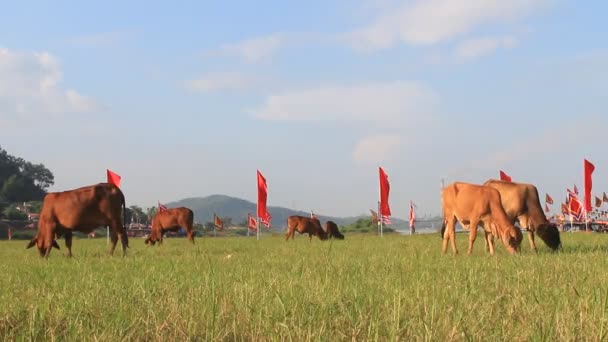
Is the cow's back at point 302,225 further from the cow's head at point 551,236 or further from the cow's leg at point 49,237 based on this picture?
the cow's head at point 551,236

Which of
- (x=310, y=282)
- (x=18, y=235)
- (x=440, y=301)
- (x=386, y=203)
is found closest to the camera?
(x=440, y=301)

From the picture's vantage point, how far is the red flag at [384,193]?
36.8m

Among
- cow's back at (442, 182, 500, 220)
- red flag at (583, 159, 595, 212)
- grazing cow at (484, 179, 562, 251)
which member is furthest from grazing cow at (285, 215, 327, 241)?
cow's back at (442, 182, 500, 220)

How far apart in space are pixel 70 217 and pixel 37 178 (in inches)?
4093

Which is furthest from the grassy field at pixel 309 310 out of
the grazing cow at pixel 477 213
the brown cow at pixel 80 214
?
the brown cow at pixel 80 214

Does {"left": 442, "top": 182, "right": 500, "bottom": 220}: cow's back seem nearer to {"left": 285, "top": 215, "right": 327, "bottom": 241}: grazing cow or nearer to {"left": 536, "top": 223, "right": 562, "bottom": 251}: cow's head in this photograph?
{"left": 536, "top": 223, "right": 562, "bottom": 251}: cow's head

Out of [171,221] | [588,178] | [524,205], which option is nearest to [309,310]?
[524,205]

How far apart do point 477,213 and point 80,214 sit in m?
8.86

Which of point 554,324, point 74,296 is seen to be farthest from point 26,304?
point 554,324

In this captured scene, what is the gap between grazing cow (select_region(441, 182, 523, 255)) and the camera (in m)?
12.7

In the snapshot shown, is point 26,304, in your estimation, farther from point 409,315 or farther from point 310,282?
point 409,315

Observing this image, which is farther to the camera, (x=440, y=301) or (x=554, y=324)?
(x=440, y=301)

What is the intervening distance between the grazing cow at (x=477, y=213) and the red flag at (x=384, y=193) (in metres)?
22.6

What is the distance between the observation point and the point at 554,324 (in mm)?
3902
